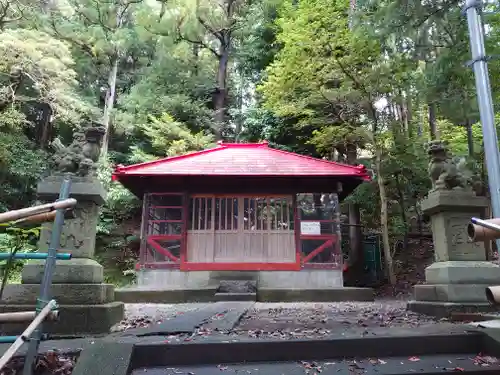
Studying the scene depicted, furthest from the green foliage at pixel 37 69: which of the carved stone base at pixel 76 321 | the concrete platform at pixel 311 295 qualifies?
the carved stone base at pixel 76 321

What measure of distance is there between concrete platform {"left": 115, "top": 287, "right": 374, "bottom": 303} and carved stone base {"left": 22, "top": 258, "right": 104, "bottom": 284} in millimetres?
4409

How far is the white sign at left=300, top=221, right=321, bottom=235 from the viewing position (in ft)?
32.5

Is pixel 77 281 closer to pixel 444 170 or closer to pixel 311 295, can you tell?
pixel 444 170

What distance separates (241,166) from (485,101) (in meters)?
6.68

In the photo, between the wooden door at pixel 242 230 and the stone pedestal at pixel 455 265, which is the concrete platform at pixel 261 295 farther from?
the stone pedestal at pixel 455 265

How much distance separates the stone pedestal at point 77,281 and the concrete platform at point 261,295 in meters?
3.90

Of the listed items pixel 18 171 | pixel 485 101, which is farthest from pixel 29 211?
pixel 18 171

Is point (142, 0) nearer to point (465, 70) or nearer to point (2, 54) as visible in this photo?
point (2, 54)

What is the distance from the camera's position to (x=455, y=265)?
477 centimetres

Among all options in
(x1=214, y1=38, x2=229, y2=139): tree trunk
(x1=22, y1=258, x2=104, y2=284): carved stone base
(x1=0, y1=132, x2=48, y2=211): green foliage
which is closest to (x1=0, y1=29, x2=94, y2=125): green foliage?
(x1=0, y1=132, x2=48, y2=211): green foliage

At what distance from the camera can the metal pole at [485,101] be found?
12.3 ft

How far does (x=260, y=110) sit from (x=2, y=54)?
9422 millimetres

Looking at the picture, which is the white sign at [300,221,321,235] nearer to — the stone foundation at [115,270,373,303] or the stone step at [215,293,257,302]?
the stone foundation at [115,270,373,303]

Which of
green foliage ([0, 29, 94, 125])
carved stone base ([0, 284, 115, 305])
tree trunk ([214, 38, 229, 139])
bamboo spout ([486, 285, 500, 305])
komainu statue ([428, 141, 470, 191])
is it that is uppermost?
tree trunk ([214, 38, 229, 139])
